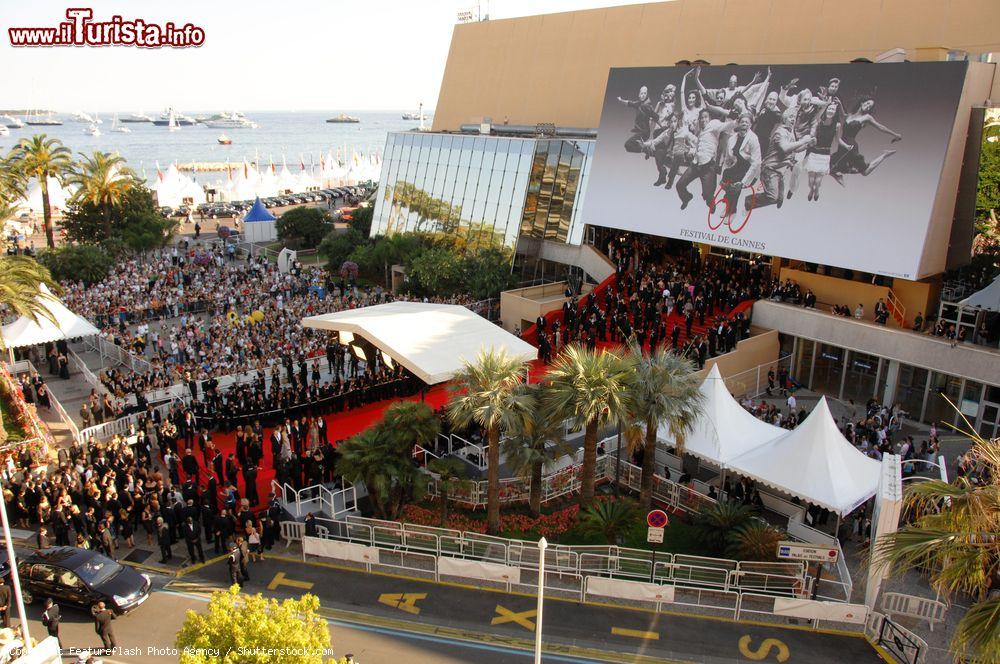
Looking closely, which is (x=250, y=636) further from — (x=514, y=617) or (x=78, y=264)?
(x=78, y=264)

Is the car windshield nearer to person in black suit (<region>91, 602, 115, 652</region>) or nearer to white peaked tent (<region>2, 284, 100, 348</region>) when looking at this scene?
person in black suit (<region>91, 602, 115, 652</region>)

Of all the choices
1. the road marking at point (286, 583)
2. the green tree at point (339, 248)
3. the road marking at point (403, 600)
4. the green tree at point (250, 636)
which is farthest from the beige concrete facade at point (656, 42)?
the green tree at point (250, 636)

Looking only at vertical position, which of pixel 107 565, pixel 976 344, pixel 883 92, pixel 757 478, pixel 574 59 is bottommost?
pixel 107 565

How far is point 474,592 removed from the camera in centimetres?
1545

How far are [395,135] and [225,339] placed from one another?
2521cm

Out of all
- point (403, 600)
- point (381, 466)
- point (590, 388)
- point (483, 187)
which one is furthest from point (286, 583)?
point (483, 187)

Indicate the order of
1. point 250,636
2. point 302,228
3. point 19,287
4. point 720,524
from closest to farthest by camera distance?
1. point 250,636
2. point 720,524
3. point 19,287
4. point 302,228

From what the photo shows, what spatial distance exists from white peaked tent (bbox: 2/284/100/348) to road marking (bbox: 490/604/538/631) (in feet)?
63.6

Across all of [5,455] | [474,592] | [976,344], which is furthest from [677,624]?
[5,455]

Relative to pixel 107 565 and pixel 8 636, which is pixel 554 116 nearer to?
pixel 107 565

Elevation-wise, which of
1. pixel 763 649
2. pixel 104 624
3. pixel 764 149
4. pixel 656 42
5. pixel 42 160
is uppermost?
pixel 656 42

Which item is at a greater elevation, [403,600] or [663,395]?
[663,395]

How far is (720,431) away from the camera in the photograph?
18.6 m

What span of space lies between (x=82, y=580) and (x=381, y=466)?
6.22 m
